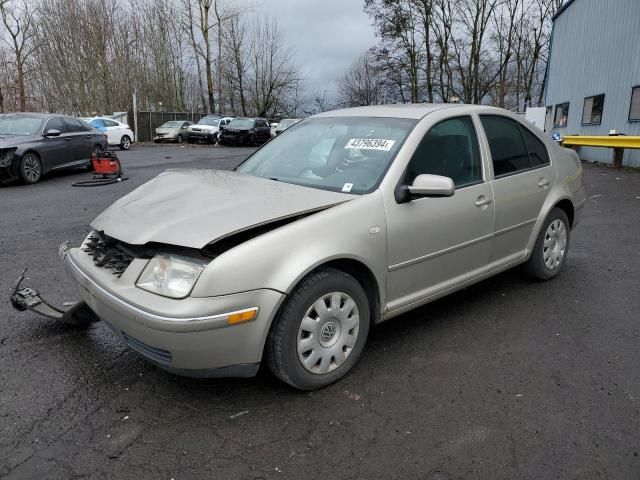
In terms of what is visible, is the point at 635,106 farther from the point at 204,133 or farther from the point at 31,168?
the point at 204,133

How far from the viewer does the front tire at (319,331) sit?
271 centimetres

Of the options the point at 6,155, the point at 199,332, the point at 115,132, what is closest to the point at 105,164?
the point at 6,155

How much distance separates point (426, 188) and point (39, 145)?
10.8 m

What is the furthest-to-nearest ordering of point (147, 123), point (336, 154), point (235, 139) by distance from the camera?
point (147, 123), point (235, 139), point (336, 154)

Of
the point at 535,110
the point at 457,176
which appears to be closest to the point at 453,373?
the point at 457,176

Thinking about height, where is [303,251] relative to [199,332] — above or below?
above

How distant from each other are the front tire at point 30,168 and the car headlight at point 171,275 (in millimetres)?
9978

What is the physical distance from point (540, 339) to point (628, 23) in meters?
15.3

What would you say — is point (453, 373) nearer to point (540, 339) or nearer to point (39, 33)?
point (540, 339)

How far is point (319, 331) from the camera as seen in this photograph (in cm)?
287

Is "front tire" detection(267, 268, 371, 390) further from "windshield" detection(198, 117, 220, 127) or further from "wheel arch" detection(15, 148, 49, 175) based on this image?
"windshield" detection(198, 117, 220, 127)

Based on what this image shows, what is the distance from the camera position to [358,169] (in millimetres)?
3381

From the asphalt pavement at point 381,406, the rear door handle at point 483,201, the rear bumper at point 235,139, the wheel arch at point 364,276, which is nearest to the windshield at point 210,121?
the rear bumper at point 235,139

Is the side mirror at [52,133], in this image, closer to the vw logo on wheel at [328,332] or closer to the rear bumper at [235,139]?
the vw logo on wheel at [328,332]
